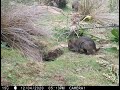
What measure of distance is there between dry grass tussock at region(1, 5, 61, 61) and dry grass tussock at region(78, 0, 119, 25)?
2465 millimetres

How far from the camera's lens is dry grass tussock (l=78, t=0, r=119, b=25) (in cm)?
831

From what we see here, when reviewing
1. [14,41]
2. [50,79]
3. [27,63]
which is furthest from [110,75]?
[14,41]

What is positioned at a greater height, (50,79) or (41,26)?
(41,26)

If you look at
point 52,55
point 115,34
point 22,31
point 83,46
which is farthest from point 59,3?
point 52,55

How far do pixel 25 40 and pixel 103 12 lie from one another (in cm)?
366

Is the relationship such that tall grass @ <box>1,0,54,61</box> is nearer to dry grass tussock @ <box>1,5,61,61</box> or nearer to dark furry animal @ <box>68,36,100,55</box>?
dry grass tussock @ <box>1,5,61,61</box>

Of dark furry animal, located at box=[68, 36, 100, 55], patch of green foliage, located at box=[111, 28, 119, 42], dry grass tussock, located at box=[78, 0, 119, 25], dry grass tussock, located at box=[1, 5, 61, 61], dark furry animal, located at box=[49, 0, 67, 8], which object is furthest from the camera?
dark furry animal, located at box=[49, 0, 67, 8]

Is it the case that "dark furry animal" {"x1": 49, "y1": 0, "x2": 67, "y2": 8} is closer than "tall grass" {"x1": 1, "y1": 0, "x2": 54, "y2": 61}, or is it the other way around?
"tall grass" {"x1": 1, "y1": 0, "x2": 54, "y2": 61}

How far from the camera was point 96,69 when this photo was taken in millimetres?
5234

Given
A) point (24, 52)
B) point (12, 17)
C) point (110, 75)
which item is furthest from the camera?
point (12, 17)

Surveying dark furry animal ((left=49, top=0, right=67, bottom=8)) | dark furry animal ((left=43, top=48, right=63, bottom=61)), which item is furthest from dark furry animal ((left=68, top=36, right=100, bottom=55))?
dark furry animal ((left=49, top=0, right=67, bottom=8))

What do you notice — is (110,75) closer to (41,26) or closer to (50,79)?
(50,79)

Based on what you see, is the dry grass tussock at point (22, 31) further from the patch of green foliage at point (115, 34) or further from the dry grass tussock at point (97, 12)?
the dry grass tussock at point (97, 12)

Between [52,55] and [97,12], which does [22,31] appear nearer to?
[52,55]
